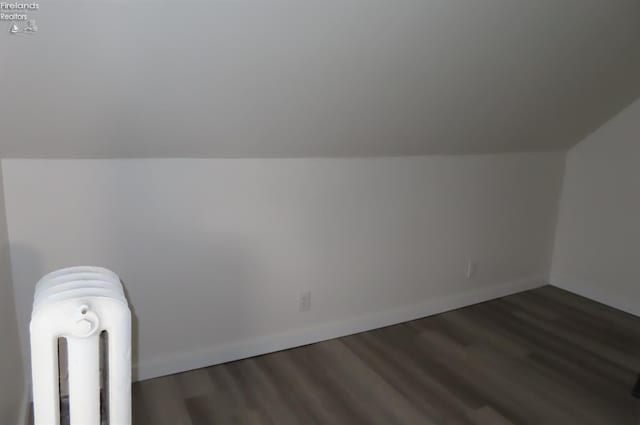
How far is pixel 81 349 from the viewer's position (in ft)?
3.63

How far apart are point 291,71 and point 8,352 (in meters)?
1.51

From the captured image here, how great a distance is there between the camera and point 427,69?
208 cm

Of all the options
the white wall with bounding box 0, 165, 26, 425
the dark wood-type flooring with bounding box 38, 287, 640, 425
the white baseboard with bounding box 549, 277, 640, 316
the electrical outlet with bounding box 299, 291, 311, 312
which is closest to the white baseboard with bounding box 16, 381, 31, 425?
the white wall with bounding box 0, 165, 26, 425

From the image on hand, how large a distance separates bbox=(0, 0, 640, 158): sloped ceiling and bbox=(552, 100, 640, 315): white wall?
31.6 inches

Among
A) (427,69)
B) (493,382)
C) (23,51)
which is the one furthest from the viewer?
(493,382)

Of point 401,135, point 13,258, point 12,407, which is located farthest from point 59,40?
point 401,135

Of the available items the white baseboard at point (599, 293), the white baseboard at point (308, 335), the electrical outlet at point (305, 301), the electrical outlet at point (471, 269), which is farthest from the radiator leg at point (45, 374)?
the white baseboard at point (599, 293)

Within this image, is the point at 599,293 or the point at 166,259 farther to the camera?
the point at 599,293

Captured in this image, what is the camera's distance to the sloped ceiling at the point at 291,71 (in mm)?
1447

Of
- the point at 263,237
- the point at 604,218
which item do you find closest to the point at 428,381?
the point at 263,237

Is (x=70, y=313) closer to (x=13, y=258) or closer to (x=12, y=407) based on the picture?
(x=12, y=407)

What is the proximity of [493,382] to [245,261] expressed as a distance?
1467mm

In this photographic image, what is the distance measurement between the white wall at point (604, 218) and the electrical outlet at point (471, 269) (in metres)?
1.01

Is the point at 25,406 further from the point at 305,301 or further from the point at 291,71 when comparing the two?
the point at 291,71
